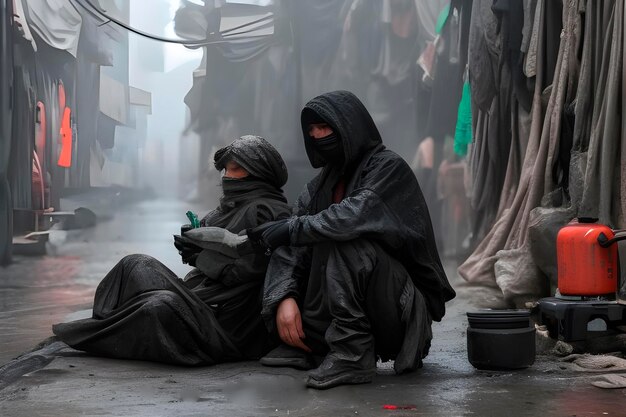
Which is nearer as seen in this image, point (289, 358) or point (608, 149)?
point (289, 358)

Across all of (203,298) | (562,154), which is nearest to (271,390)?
(203,298)

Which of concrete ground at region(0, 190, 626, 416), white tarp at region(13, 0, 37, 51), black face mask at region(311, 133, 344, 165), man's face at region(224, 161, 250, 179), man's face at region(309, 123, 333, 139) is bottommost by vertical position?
concrete ground at region(0, 190, 626, 416)

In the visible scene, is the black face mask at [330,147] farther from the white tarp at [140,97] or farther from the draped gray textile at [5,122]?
the draped gray textile at [5,122]

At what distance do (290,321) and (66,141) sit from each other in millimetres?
5088

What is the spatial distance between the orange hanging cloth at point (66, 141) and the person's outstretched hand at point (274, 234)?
4.89 metres

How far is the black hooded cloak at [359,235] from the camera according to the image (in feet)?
10.6

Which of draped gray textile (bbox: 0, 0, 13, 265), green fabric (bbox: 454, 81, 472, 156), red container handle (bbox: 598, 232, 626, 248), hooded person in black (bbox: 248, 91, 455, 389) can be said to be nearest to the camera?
hooded person in black (bbox: 248, 91, 455, 389)

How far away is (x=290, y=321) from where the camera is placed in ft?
11.0

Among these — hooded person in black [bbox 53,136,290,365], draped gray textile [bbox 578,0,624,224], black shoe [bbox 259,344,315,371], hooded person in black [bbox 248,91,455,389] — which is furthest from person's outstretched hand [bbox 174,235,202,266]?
draped gray textile [bbox 578,0,624,224]

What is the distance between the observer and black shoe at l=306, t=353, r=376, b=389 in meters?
3.09

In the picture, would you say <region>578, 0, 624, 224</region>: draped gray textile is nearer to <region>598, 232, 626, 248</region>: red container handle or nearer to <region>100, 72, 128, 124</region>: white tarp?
<region>598, 232, 626, 248</region>: red container handle

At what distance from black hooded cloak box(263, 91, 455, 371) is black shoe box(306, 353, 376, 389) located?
92mm

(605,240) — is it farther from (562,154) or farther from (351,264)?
(562,154)

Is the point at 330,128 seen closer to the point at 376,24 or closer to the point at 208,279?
the point at 208,279
